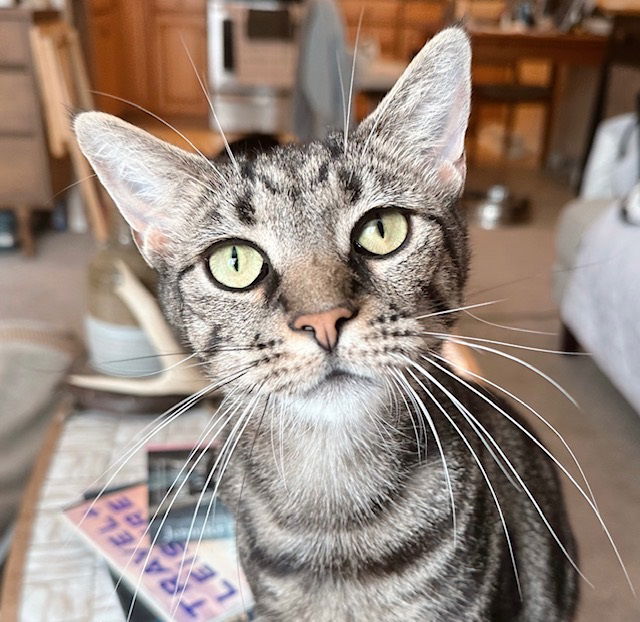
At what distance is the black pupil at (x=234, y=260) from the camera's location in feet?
2.23

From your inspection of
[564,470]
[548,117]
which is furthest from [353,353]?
[548,117]

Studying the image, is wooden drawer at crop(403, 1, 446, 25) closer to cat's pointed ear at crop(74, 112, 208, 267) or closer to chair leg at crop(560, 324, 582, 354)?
chair leg at crop(560, 324, 582, 354)

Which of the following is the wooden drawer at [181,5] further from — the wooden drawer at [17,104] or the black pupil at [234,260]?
the black pupil at [234,260]

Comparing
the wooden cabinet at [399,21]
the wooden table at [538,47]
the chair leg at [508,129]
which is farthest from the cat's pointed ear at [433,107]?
the wooden cabinet at [399,21]

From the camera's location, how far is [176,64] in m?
5.00

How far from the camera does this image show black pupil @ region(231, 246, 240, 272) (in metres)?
0.68

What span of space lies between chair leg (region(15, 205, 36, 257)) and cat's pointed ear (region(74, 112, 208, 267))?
2181 millimetres

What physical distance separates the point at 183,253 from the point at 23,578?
0.51 meters

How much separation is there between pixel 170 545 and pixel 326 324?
504mm

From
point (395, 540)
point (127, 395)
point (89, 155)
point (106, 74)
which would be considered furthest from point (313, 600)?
point (106, 74)

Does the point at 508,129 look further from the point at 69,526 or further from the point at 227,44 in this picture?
the point at 69,526

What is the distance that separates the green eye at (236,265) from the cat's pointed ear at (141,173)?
92mm

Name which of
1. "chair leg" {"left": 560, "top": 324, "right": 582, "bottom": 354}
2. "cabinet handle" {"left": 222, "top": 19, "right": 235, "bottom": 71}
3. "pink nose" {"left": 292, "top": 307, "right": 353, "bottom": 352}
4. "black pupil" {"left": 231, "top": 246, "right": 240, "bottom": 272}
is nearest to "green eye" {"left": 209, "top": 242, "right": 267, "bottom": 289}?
"black pupil" {"left": 231, "top": 246, "right": 240, "bottom": 272}

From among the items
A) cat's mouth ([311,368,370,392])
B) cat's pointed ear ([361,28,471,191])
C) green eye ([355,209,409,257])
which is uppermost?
cat's pointed ear ([361,28,471,191])
